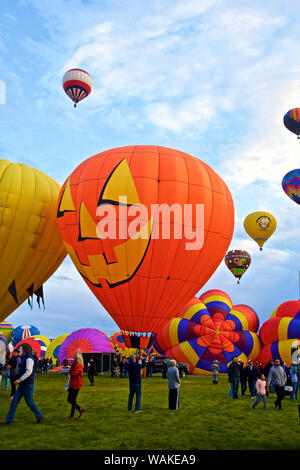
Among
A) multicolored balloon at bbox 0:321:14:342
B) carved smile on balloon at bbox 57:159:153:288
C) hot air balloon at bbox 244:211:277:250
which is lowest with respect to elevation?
multicolored balloon at bbox 0:321:14:342

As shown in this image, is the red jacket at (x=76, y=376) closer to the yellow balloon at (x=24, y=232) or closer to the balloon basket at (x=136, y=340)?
the balloon basket at (x=136, y=340)

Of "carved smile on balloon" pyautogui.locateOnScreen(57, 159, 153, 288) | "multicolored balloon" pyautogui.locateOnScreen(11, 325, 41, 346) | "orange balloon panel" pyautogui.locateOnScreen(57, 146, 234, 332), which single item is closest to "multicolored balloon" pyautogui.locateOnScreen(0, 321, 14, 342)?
"multicolored balloon" pyautogui.locateOnScreen(11, 325, 41, 346)

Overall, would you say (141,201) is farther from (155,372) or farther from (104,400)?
(155,372)

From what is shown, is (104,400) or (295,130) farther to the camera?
(295,130)

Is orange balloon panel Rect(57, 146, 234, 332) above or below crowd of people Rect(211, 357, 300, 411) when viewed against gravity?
above

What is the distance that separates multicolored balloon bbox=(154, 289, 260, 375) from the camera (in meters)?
29.7

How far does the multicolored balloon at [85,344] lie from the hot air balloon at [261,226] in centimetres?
1853

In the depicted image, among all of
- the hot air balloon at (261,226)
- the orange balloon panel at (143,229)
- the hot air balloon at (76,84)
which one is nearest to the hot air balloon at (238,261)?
the hot air balloon at (261,226)

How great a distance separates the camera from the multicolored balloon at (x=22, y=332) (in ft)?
156

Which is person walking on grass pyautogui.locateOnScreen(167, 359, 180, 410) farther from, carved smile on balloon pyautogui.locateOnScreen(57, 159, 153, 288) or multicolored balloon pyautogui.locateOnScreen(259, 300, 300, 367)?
multicolored balloon pyautogui.locateOnScreen(259, 300, 300, 367)

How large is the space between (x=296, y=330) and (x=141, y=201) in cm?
1533

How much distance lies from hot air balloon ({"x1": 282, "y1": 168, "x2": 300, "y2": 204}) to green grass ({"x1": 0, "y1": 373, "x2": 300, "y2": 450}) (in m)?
29.4

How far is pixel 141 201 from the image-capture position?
1894 centimetres
